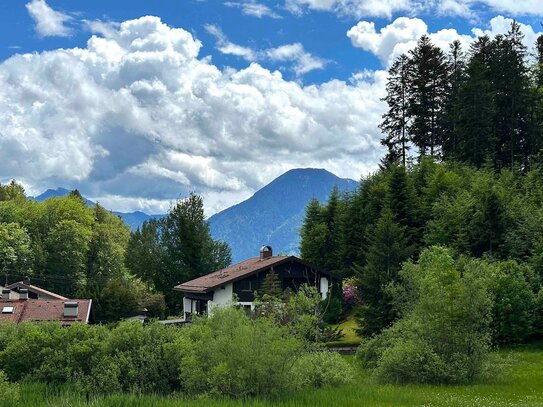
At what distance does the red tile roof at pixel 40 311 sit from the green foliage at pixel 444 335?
29960 millimetres

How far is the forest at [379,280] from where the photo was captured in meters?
21.2

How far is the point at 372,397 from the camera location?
795 inches

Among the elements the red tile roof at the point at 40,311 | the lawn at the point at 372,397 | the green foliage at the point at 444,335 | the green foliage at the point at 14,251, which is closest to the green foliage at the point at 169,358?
the lawn at the point at 372,397

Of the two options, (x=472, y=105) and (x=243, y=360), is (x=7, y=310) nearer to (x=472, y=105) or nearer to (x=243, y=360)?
(x=243, y=360)

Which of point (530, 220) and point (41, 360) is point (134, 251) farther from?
point (41, 360)

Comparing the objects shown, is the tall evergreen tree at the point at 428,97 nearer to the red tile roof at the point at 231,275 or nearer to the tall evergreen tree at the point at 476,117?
the tall evergreen tree at the point at 476,117

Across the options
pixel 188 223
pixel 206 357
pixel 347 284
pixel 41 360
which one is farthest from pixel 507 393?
pixel 188 223

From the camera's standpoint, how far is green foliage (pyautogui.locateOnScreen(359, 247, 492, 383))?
1012 inches

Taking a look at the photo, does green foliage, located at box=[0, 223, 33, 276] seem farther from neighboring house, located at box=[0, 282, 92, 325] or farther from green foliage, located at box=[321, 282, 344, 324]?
green foliage, located at box=[321, 282, 344, 324]

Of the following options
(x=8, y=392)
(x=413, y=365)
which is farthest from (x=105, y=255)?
(x=8, y=392)

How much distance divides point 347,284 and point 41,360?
37.8 meters

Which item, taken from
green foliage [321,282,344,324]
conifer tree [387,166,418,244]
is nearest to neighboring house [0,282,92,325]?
green foliage [321,282,344,324]

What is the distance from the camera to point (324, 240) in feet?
205

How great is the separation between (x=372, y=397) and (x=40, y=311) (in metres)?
37.0
